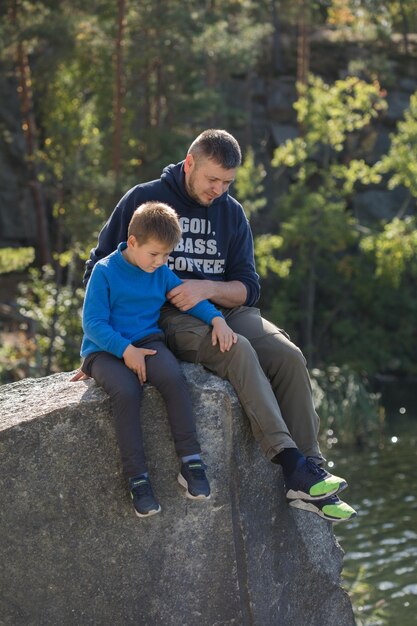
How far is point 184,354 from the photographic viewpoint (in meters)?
5.26

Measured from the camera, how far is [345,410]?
1986cm

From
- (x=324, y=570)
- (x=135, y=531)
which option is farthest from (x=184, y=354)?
(x=324, y=570)

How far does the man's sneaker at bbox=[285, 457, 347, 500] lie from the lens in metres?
4.84

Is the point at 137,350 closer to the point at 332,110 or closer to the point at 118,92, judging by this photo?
the point at 118,92

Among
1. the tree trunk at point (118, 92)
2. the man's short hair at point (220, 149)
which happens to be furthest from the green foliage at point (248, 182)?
the man's short hair at point (220, 149)

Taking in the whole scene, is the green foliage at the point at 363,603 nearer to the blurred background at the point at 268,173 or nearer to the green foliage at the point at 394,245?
the blurred background at the point at 268,173

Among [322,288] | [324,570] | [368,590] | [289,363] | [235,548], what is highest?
[289,363]

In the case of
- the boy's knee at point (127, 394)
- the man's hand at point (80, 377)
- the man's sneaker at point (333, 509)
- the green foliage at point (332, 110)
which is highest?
the boy's knee at point (127, 394)

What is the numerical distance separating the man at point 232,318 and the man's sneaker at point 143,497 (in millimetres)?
543

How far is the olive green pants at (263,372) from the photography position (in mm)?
4912

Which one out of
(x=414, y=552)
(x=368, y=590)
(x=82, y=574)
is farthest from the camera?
(x=414, y=552)

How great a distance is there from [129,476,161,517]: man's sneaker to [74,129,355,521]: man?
21.4 inches

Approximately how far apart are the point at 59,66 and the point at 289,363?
700 inches

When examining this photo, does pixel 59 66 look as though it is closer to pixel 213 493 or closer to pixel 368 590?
pixel 368 590
